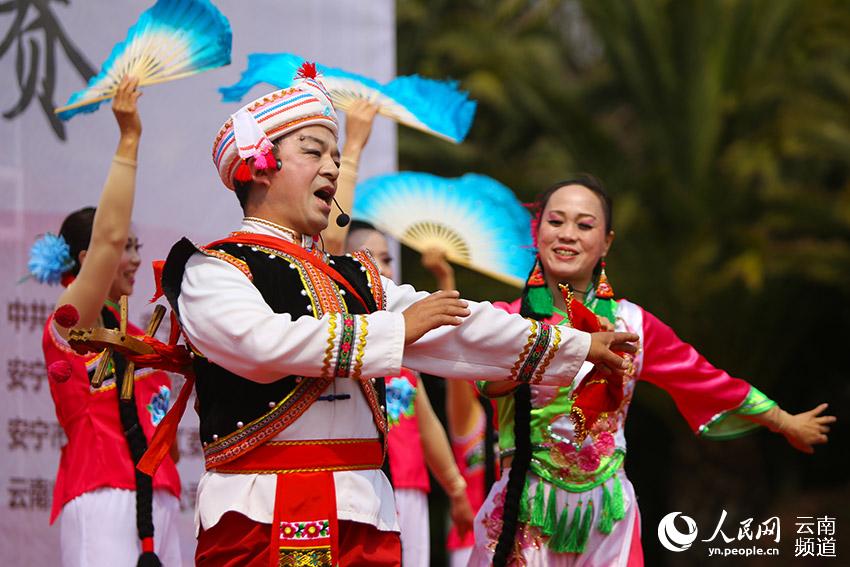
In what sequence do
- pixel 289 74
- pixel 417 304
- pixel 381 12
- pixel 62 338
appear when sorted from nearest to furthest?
pixel 417 304
pixel 62 338
pixel 289 74
pixel 381 12

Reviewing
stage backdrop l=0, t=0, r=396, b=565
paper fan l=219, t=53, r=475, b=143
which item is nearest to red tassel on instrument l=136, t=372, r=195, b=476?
paper fan l=219, t=53, r=475, b=143

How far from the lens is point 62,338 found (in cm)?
441

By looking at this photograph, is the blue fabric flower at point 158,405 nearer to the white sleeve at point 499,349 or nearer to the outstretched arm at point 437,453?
the outstretched arm at point 437,453

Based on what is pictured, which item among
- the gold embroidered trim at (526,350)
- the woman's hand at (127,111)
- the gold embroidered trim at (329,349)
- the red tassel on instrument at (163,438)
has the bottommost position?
the red tassel on instrument at (163,438)

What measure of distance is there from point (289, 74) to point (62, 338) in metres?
1.23

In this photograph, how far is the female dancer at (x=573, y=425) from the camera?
4.34 metres

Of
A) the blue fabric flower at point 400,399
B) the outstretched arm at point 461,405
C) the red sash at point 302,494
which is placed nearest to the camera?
the red sash at point 302,494

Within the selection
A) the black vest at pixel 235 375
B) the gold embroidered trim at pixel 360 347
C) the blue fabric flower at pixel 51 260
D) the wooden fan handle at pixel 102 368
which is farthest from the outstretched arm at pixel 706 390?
the blue fabric flower at pixel 51 260

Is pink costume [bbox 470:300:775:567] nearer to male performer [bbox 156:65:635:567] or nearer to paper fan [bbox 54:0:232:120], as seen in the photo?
male performer [bbox 156:65:635:567]

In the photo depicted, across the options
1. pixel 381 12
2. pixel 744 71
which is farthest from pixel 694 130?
pixel 381 12

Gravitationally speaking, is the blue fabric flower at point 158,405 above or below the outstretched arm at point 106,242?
below

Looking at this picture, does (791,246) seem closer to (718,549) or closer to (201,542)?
(718,549)

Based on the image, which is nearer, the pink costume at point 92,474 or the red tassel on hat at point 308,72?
the red tassel on hat at point 308,72

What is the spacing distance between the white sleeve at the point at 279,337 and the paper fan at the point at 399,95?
1.79 metres
